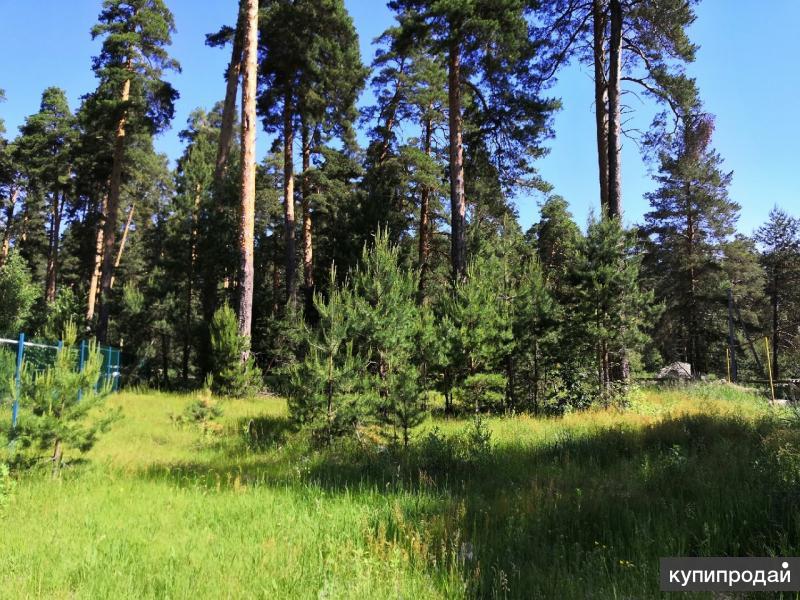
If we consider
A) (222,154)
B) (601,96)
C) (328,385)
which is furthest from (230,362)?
(601,96)

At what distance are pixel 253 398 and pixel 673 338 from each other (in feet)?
108

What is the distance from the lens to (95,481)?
5828 millimetres

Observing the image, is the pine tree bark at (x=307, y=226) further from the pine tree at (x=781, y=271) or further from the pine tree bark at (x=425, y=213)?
the pine tree at (x=781, y=271)

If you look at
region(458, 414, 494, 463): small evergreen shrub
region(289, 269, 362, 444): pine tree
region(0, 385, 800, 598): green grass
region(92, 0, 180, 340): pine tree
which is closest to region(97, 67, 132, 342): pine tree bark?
region(92, 0, 180, 340): pine tree

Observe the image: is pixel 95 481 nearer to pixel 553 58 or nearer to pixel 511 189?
pixel 511 189

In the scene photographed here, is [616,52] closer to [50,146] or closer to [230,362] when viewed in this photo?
[230,362]

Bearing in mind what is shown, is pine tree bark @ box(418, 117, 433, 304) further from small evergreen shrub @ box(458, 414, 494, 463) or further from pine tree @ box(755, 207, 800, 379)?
pine tree @ box(755, 207, 800, 379)

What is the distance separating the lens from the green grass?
318 centimetres

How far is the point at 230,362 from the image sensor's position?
14047 mm

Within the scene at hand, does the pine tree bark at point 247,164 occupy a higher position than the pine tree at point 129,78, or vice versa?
the pine tree at point 129,78

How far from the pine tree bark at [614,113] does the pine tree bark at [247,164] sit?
11132 millimetres

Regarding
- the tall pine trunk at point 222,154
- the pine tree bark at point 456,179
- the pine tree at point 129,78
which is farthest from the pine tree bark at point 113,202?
the pine tree bark at point 456,179

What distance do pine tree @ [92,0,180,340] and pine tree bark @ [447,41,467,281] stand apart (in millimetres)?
→ 14426

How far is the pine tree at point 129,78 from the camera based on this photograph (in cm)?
2014
